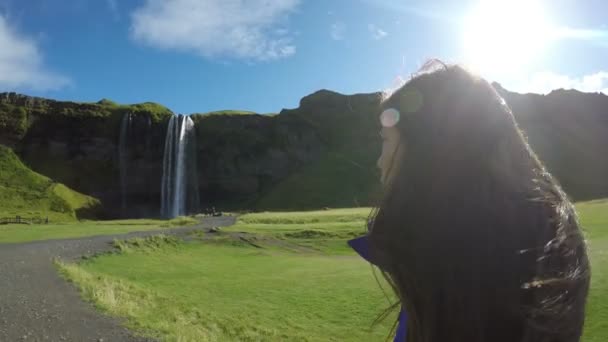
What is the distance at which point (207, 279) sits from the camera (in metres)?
20.5

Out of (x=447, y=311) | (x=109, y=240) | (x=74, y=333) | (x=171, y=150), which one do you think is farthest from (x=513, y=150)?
(x=171, y=150)

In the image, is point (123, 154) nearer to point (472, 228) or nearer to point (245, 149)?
point (245, 149)

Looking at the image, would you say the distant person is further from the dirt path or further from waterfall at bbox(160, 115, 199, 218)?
waterfall at bbox(160, 115, 199, 218)

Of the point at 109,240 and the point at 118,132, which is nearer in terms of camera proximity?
the point at 109,240

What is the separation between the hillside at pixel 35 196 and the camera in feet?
246

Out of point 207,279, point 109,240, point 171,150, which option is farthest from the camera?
point 171,150

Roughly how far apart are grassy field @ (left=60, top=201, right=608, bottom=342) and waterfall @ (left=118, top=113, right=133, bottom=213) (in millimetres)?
72030

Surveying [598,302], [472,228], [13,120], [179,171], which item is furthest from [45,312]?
[13,120]

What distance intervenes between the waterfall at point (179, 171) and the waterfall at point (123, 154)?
8.32 m

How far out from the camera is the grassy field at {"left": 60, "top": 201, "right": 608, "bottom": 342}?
11641mm

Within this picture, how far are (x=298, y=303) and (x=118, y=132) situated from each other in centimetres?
9438

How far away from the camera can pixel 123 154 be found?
98.4 m

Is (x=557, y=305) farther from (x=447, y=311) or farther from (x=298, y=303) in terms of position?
(x=298, y=303)

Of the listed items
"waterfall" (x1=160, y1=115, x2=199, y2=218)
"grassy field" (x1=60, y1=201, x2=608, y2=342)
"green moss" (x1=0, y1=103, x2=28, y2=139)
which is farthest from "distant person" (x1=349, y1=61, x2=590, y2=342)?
"green moss" (x1=0, y1=103, x2=28, y2=139)
